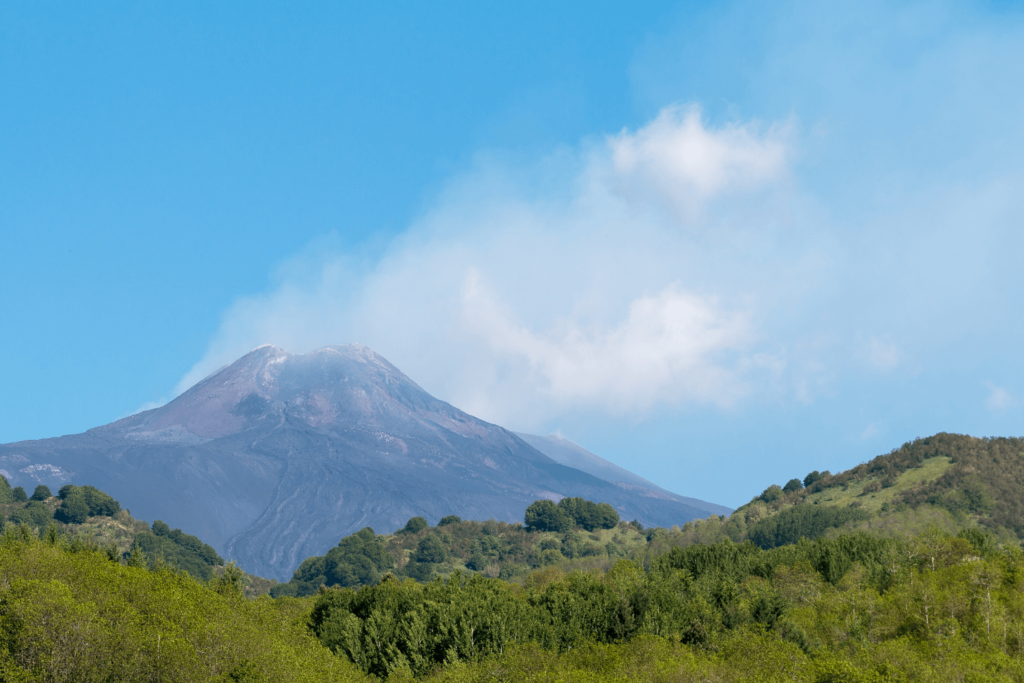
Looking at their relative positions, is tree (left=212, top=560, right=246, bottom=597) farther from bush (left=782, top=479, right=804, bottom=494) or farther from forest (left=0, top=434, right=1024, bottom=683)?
bush (left=782, top=479, right=804, bottom=494)

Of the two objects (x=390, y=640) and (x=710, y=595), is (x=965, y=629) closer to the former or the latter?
(x=710, y=595)

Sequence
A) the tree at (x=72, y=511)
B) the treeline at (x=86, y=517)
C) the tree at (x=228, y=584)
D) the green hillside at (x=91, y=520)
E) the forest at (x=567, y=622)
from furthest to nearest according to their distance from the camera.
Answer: the tree at (x=72, y=511) → the treeline at (x=86, y=517) → the green hillside at (x=91, y=520) → the tree at (x=228, y=584) → the forest at (x=567, y=622)

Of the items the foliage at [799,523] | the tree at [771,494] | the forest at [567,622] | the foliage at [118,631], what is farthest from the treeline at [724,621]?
the tree at [771,494]

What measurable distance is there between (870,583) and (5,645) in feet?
213

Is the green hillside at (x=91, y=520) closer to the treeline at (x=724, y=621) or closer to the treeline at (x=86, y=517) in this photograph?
the treeline at (x=86, y=517)

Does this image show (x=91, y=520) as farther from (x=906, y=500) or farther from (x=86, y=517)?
(x=906, y=500)

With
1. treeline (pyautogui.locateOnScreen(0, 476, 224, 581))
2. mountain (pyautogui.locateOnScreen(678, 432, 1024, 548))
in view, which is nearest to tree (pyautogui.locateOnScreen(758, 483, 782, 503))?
mountain (pyautogui.locateOnScreen(678, 432, 1024, 548))

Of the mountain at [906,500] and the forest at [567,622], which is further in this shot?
the mountain at [906,500]

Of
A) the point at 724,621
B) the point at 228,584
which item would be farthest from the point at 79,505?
the point at 724,621

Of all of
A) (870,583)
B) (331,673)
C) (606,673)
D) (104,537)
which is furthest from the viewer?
(104,537)

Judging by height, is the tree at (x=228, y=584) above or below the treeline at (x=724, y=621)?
below

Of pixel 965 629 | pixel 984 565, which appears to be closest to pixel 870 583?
pixel 984 565

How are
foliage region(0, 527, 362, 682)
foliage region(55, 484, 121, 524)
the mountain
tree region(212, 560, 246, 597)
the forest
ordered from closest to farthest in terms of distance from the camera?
foliage region(0, 527, 362, 682)
the forest
tree region(212, 560, 246, 597)
the mountain
foliage region(55, 484, 121, 524)

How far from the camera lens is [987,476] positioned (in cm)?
14975
